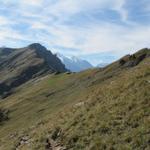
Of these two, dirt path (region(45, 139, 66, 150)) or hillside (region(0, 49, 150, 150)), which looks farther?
dirt path (region(45, 139, 66, 150))

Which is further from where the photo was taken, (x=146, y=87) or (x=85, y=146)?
(x=146, y=87)

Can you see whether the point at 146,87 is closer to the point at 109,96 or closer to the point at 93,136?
the point at 109,96

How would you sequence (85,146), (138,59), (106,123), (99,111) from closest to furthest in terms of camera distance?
(85,146)
(106,123)
(99,111)
(138,59)

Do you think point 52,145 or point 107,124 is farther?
point 52,145

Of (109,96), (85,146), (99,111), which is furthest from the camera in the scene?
(109,96)

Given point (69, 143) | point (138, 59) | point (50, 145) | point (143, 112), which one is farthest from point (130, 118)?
point (138, 59)

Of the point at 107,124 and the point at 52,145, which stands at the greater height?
the point at 107,124

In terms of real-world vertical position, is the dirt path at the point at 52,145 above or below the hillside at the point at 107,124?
below

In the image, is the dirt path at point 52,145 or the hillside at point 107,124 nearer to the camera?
the hillside at point 107,124

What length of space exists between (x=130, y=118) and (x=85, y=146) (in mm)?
4444

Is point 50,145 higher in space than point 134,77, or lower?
lower

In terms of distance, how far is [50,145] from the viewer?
31.1 meters

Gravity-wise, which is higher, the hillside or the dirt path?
the hillside

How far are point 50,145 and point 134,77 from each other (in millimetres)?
13037
